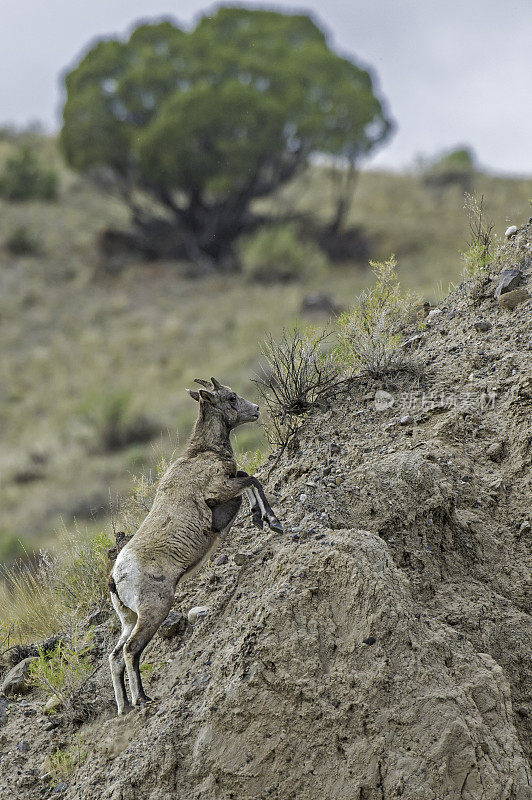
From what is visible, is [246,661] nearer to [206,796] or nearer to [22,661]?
[206,796]

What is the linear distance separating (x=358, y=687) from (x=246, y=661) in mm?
605

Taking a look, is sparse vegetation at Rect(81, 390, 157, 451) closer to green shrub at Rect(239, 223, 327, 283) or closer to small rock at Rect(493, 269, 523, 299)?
green shrub at Rect(239, 223, 327, 283)

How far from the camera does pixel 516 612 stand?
15.3ft

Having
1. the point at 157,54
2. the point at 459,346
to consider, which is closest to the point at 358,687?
the point at 459,346

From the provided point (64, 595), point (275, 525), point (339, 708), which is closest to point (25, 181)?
point (64, 595)

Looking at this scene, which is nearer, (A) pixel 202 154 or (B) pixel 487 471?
(B) pixel 487 471

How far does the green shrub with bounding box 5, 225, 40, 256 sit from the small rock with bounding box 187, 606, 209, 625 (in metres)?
27.8

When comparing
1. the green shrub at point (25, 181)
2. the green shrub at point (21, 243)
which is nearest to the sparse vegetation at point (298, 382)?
the green shrub at point (21, 243)

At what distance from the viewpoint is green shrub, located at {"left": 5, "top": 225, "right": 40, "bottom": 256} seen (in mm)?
30562

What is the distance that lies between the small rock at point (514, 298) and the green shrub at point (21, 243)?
89.8 ft

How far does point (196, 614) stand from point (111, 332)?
21.4 meters

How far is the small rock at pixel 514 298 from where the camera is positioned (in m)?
6.06

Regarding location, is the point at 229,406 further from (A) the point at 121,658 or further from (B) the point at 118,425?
(B) the point at 118,425

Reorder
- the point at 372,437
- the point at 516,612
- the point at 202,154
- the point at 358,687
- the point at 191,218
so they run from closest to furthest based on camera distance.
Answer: the point at 358,687, the point at 516,612, the point at 372,437, the point at 202,154, the point at 191,218
